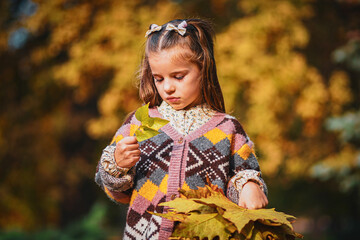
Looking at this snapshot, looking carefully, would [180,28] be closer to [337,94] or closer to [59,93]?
[337,94]

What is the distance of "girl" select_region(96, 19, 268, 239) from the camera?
5.97 ft

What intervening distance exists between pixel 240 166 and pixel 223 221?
0.43 meters

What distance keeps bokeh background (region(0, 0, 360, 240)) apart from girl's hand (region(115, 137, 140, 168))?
2754mm

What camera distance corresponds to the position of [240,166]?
191 centimetres

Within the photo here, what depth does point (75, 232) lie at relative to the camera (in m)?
4.44

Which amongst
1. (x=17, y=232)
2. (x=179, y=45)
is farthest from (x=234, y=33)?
(x=179, y=45)

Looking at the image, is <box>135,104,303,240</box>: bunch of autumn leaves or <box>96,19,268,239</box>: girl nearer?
<box>135,104,303,240</box>: bunch of autumn leaves

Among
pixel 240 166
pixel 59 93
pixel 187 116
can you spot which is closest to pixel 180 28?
pixel 187 116

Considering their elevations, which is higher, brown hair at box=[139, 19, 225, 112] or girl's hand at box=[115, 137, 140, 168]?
brown hair at box=[139, 19, 225, 112]

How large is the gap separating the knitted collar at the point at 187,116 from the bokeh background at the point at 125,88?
2.70m

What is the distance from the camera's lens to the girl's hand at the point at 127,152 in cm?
175

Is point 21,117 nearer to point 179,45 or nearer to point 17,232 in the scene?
point 17,232

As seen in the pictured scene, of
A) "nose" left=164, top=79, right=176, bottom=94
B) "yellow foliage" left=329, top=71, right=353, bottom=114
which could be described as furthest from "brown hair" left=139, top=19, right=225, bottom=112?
"yellow foliage" left=329, top=71, right=353, bottom=114

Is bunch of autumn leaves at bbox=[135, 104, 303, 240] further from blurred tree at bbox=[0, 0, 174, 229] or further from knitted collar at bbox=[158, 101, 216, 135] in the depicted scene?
blurred tree at bbox=[0, 0, 174, 229]
